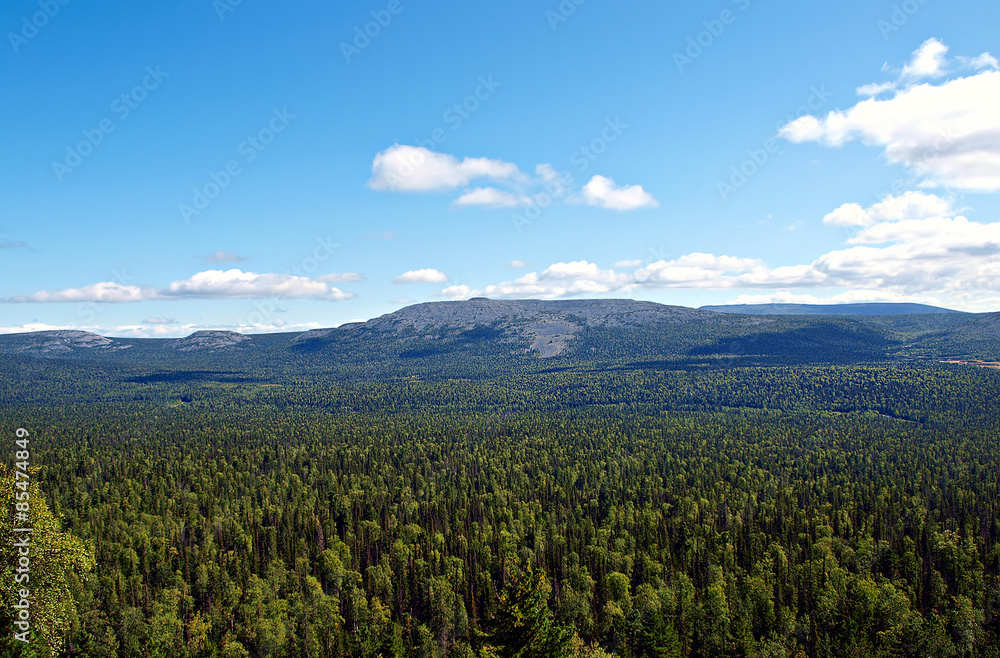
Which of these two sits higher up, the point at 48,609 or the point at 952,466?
the point at 48,609

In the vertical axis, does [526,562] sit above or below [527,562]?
below

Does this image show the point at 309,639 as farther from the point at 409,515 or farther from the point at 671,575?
the point at 671,575

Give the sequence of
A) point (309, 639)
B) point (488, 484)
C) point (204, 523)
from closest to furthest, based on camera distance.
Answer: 1. point (309, 639)
2. point (204, 523)
3. point (488, 484)

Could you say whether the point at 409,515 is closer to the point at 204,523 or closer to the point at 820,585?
the point at 204,523

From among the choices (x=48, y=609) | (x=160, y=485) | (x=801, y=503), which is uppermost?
(x=48, y=609)

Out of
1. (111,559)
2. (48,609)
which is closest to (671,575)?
(48,609)

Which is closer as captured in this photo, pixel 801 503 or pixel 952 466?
pixel 801 503

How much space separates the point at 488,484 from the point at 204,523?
7915 centimetres

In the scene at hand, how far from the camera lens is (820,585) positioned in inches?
4158

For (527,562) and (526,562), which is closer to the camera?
(527,562)

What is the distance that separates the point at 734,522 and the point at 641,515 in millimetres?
22428

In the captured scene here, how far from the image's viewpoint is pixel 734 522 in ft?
451

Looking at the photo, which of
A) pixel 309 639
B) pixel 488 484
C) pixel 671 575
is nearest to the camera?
pixel 309 639

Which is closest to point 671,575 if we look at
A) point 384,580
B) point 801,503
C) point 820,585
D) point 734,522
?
point 820,585
